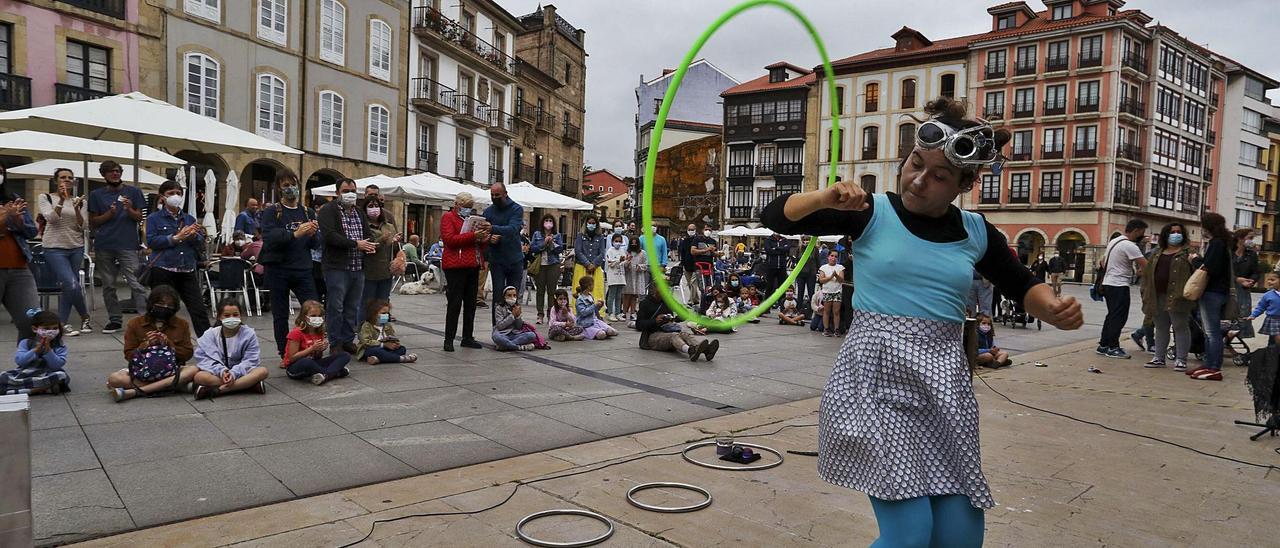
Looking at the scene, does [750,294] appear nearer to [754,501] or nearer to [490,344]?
[490,344]

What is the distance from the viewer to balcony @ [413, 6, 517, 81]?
30203mm

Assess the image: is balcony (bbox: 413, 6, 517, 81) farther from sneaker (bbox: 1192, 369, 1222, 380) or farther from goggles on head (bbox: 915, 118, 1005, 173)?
goggles on head (bbox: 915, 118, 1005, 173)

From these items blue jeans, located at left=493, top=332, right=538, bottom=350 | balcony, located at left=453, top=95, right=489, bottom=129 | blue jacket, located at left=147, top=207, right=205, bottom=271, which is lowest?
blue jeans, located at left=493, top=332, right=538, bottom=350

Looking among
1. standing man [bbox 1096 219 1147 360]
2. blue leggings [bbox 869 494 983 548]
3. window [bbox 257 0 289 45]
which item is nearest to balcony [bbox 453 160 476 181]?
window [bbox 257 0 289 45]

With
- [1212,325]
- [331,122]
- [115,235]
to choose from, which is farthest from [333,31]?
[1212,325]

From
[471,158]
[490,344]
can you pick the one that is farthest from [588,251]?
[471,158]

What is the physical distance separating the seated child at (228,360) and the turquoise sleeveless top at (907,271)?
17.3 feet

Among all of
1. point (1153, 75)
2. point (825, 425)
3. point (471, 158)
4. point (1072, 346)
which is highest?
point (1153, 75)

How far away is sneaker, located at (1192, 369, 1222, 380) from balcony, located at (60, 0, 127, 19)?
2462 centimetres

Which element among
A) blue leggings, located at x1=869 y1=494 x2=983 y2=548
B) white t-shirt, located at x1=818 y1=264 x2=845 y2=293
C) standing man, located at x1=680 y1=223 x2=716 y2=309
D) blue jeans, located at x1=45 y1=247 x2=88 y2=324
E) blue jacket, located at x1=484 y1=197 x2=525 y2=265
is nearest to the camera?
blue leggings, located at x1=869 y1=494 x2=983 y2=548

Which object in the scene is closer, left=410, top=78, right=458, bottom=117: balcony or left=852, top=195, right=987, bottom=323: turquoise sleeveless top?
left=852, top=195, right=987, bottom=323: turquoise sleeveless top

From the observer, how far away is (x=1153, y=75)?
46.3 meters

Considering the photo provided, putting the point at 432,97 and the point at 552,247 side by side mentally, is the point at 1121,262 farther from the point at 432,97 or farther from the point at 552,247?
the point at 432,97

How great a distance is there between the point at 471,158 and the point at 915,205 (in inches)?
1334
